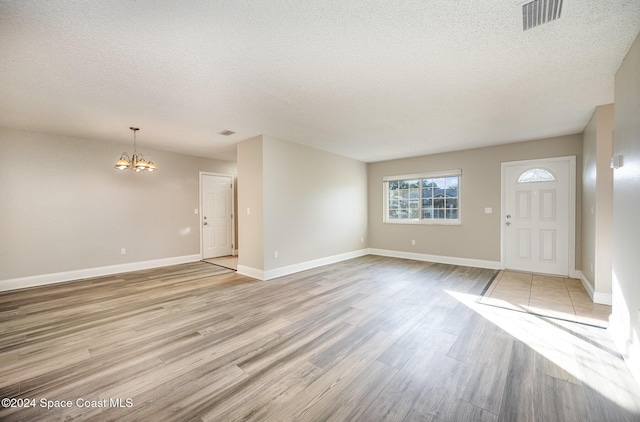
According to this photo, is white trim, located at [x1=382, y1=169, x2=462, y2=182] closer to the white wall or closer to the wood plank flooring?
the white wall

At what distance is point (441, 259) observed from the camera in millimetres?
6145

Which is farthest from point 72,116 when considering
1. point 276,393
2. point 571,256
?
point 571,256

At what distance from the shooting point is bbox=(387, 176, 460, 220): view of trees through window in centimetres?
613

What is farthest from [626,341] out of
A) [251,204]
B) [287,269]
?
[251,204]

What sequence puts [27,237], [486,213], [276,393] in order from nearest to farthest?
[276,393], [27,237], [486,213]

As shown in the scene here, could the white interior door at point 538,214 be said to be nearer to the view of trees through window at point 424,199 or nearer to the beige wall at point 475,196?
the beige wall at point 475,196

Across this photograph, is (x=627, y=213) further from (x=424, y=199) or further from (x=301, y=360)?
(x=424, y=199)

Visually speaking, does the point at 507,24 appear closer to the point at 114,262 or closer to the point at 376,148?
the point at 376,148

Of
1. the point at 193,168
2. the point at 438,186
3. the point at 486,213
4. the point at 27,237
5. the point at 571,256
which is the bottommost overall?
the point at 571,256

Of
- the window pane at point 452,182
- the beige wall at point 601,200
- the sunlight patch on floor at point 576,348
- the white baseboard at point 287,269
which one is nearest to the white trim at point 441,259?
the white baseboard at point 287,269

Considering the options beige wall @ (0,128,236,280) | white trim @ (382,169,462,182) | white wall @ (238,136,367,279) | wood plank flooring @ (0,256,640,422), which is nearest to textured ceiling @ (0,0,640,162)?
beige wall @ (0,128,236,280)

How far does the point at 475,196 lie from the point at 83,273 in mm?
8005

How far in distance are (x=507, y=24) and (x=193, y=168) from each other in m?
6.42

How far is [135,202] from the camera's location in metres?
5.54
